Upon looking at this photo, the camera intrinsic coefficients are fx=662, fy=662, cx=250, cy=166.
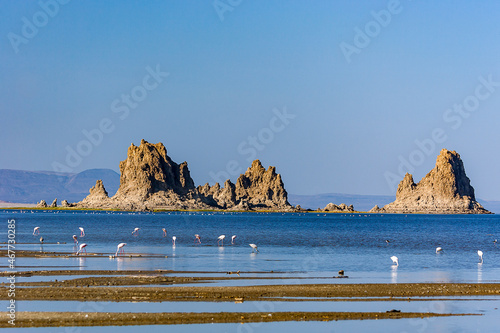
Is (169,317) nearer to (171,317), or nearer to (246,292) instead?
(171,317)

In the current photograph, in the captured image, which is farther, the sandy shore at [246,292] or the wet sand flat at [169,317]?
the sandy shore at [246,292]

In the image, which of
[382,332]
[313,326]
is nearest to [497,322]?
[382,332]

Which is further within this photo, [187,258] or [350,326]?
[187,258]

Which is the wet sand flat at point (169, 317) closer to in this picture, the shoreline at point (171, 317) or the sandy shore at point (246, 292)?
the shoreline at point (171, 317)

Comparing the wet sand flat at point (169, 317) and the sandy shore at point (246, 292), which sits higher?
the sandy shore at point (246, 292)

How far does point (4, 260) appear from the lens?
41.7m

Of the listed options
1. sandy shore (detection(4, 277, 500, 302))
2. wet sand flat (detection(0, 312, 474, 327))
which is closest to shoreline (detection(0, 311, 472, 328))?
wet sand flat (detection(0, 312, 474, 327))

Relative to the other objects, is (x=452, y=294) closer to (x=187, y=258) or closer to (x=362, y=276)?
(x=362, y=276)

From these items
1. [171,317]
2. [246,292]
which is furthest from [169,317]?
[246,292]

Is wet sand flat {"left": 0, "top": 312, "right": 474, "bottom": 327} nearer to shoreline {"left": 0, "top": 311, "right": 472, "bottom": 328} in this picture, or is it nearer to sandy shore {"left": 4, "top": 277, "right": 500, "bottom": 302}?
shoreline {"left": 0, "top": 311, "right": 472, "bottom": 328}

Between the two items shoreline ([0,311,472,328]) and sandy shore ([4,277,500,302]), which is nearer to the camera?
shoreline ([0,311,472,328])

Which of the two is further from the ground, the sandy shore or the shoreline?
the sandy shore

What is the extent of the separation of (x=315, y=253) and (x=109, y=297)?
95.6ft

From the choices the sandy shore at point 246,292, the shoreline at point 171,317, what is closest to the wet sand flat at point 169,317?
the shoreline at point 171,317
